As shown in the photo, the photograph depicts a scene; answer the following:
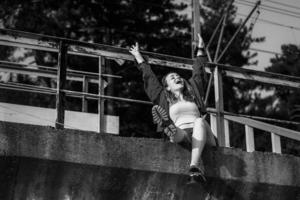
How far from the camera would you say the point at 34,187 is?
509cm

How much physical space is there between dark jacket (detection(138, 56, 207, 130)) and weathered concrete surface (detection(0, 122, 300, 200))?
57 centimetres

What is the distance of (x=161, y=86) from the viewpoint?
6148mm

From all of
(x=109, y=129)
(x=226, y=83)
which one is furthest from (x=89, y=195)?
(x=226, y=83)

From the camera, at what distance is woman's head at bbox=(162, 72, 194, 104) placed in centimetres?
607

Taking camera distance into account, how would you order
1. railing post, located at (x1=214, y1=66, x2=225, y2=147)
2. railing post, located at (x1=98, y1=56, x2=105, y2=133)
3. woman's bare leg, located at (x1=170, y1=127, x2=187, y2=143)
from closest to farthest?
woman's bare leg, located at (x1=170, y1=127, x2=187, y2=143) → railing post, located at (x1=98, y1=56, x2=105, y2=133) → railing post, located at (x1=214, y1=66, x2=225, y2=147)

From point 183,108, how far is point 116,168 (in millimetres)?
975

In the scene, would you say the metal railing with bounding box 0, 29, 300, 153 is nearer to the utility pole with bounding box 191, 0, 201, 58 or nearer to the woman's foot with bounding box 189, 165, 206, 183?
the woman's foot with bounding box 189, 165, 206, 183

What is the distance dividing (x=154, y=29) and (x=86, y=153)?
52.8 ft

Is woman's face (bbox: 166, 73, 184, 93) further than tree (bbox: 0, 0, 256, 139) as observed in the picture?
No

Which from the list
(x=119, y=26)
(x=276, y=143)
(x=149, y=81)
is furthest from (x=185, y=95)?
(x=119, y=26)

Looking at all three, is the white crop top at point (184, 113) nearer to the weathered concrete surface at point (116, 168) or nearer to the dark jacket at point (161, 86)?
the dark jacket at point (161, 86)

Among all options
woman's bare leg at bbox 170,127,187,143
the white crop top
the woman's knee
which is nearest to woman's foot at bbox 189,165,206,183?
woman's bare leg at bbox 170,127,187,143

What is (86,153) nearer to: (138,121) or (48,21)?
(138,121)

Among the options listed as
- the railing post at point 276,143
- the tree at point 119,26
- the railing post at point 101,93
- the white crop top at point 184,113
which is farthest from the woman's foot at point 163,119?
the tree at point 119,26
